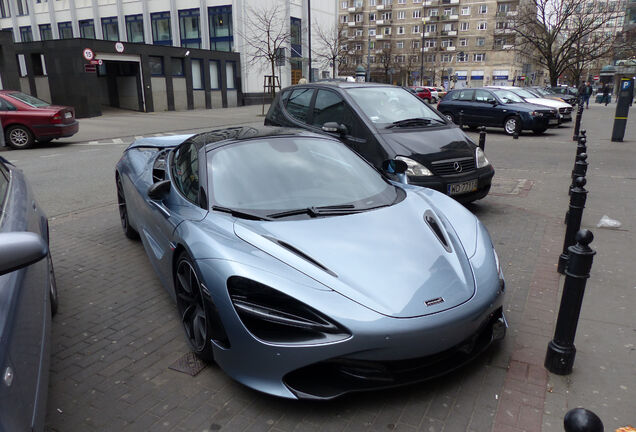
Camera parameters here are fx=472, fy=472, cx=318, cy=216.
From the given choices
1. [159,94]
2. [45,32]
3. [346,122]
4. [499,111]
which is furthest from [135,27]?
[346,122]

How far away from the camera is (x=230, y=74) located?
1534 inches

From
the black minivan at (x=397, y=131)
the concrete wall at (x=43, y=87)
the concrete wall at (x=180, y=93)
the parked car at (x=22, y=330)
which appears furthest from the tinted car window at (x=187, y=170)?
the concrete wall at (x=180, y=93)

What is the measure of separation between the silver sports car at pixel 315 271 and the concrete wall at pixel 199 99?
33807 millimetres

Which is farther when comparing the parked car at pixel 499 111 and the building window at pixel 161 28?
the building window at pixel 161 28

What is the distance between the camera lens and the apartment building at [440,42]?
8288 centimetres

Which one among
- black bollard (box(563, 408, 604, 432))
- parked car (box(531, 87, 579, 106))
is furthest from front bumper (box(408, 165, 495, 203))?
parked car (box(531, 87, 579, 106))

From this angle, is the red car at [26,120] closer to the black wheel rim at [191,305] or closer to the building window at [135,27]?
the black wheel rim at [191,305]

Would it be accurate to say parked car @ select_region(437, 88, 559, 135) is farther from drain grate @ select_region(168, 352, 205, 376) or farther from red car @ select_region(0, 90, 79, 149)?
drain grate @ select_region(168, 352, 205, 376)

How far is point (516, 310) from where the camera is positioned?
145 inches

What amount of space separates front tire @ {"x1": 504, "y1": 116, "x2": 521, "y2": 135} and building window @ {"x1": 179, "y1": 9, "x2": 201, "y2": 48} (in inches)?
1328

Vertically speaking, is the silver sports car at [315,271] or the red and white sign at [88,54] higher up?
the red and white sign at [88,54]

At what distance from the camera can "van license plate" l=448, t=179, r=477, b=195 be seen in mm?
5898

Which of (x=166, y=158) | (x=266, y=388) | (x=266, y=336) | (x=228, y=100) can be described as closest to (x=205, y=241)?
(x=266, y=336)

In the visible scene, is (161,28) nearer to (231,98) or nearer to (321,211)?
(231,98)
